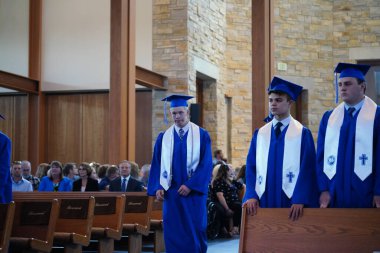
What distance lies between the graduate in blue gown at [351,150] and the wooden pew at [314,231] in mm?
362

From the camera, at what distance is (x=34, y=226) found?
6395 mm

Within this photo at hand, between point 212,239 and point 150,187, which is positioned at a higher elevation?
point 150,187

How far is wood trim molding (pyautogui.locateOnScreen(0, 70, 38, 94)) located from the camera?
14506mm

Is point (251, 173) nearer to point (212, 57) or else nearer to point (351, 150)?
point (351, 150)

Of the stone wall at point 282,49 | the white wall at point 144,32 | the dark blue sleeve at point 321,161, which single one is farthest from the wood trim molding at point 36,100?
the dark blue sleeve at point 321,161

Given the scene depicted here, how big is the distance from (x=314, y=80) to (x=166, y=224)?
13.5m

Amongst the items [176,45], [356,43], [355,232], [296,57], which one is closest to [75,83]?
[176,45]

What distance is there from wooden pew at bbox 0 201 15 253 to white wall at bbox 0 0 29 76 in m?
11.1

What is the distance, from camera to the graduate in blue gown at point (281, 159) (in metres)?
5.02

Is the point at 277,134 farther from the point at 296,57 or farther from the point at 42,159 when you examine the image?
the point at 296,57

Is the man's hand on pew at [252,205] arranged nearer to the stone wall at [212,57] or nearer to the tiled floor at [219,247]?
the tiled floor at [219,247]

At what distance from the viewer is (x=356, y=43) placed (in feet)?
63.8

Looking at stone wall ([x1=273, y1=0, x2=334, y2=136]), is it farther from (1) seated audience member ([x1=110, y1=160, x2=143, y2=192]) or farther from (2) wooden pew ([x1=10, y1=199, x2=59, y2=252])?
(2) wooden pew ([x1=10, y1=199, x2=59, y2=252])

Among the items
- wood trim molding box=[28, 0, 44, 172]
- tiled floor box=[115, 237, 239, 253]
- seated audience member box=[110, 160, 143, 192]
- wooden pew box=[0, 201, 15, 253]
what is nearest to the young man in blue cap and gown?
wooden pew box=[0, 201, 15, 253]
